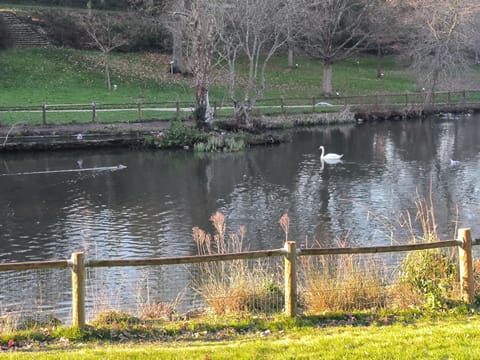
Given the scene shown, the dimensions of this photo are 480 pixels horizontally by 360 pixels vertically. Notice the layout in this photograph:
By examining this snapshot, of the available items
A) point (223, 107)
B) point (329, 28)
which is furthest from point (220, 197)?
point (329, 28)

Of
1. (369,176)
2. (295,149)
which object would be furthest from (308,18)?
(369,176)

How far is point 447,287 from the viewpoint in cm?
1188

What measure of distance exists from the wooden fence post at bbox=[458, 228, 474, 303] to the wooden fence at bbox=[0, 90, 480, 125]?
95.1 ft

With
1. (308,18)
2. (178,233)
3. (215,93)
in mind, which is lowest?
(178,233)

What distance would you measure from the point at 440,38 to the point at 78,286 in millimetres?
42222

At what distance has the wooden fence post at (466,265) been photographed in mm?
11445

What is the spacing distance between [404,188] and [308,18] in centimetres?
2592

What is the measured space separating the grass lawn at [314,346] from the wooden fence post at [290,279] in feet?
1.95

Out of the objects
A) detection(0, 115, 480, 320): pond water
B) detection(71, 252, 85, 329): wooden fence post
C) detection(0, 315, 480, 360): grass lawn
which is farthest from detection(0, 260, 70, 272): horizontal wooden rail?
detection(0, 115, 480, 320): pond water

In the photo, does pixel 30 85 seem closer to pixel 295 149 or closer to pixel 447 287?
pixel 295 149

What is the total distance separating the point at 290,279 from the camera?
11.1 m

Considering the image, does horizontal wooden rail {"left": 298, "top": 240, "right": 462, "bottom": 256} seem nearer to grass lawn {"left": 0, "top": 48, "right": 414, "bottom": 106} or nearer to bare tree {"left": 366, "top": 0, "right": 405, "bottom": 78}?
grass lawn {"left": 0, "top": 48, "right": 414, "bottom": 106}

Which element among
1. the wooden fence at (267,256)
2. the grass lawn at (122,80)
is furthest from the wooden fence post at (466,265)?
the grass lawn at (122,80)

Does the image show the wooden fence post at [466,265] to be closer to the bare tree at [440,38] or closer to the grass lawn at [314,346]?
the grass lawn at [314,346]
